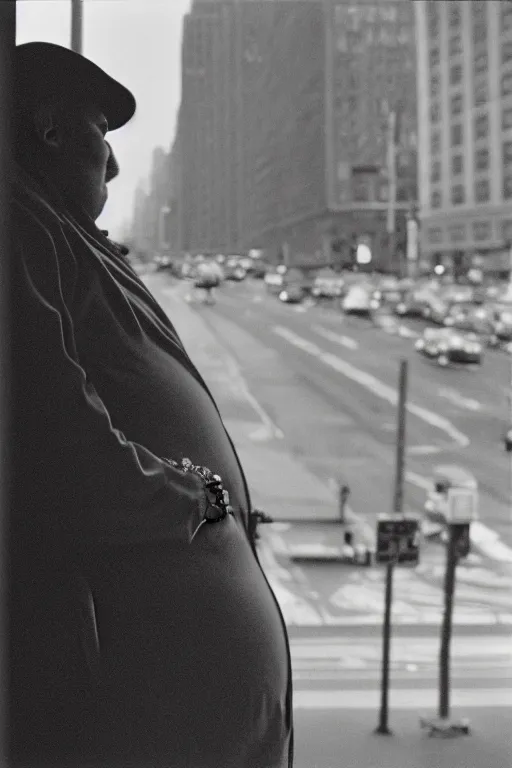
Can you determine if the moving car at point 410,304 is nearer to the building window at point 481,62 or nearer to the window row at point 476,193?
the window row at point 476,193

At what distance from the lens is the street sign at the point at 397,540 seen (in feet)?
15.7

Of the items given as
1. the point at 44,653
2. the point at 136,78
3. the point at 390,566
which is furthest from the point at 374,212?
the point at 44,653

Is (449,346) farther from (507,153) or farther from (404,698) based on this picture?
(404,698)

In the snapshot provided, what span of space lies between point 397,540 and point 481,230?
1.66 m

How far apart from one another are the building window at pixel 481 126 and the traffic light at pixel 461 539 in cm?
204

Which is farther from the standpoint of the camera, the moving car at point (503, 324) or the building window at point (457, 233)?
the moving car at point (503, 324)

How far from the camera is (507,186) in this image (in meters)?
4.95

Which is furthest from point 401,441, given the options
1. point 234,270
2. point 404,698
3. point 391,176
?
point 234,270

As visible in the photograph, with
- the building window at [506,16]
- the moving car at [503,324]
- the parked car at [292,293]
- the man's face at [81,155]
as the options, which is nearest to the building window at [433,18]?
the building window at [506,16]

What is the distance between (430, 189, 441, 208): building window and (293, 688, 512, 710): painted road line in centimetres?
251

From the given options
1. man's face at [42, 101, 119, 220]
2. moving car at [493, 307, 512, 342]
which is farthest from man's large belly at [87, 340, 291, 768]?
moving car at [493, 307, 512, 342]

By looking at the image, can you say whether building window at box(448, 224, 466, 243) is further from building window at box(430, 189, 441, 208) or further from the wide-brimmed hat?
the wide-brimmed hat

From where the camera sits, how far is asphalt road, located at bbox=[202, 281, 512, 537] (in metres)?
5.19

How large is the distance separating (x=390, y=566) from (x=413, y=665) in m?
0.83
